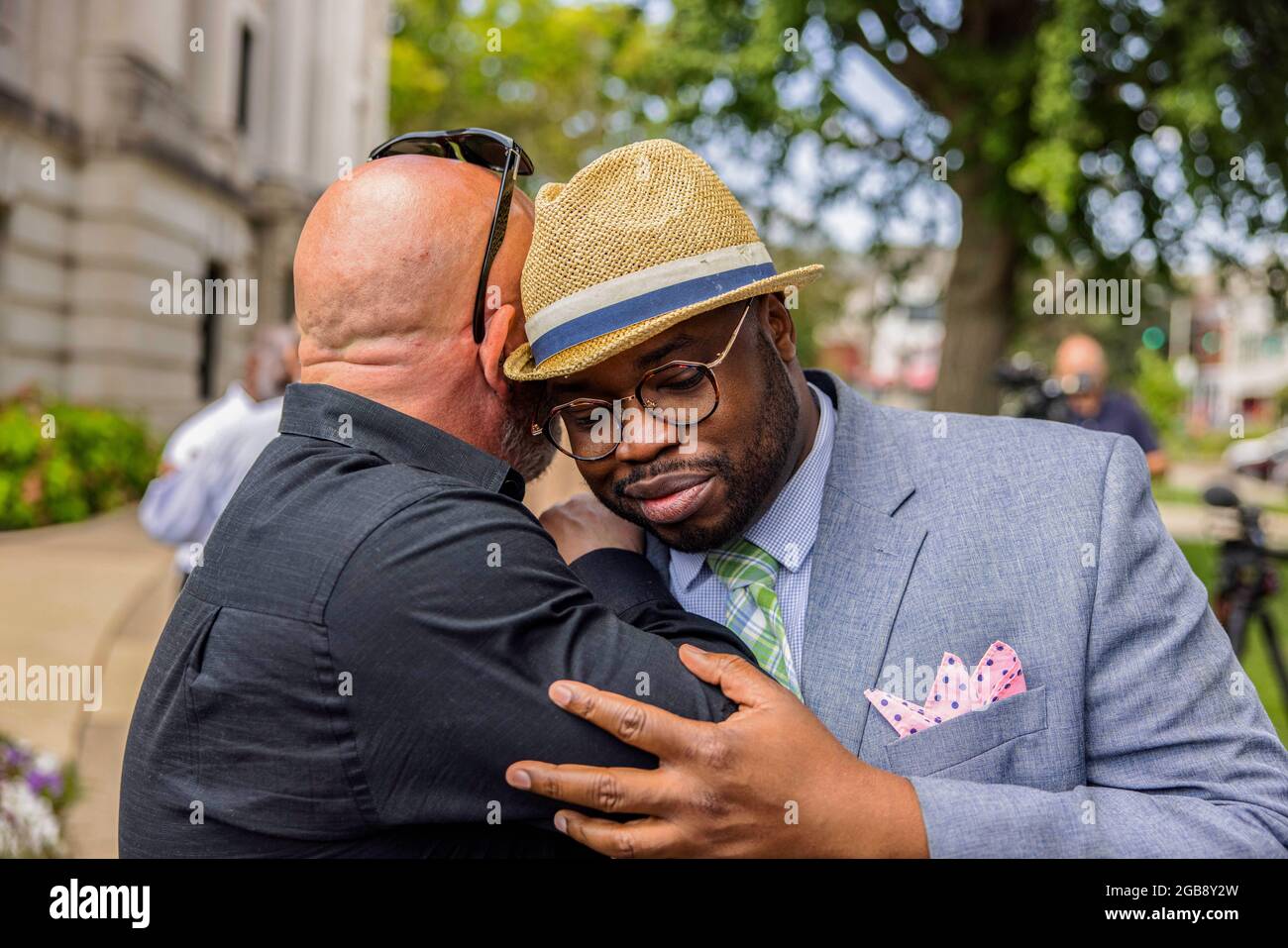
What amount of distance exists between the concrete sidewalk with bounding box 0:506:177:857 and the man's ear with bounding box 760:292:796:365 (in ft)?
11.8

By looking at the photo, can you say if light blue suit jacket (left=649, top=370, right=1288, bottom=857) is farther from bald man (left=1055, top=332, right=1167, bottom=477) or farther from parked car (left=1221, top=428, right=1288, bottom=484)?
parked car (left=1221, top=428, right=1288, bottom=484)

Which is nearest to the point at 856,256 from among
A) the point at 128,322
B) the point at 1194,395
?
the point at 128,322

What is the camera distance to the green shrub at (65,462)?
1207 cm

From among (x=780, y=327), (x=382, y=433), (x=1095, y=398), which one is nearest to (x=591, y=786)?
(x=382, y=433)

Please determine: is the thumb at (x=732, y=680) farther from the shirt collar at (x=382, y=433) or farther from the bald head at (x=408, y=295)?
the bald head at (x=408, y=295)

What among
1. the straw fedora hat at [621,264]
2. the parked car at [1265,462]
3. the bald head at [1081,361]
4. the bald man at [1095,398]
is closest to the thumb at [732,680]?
the straw fedora hat at [621,264]

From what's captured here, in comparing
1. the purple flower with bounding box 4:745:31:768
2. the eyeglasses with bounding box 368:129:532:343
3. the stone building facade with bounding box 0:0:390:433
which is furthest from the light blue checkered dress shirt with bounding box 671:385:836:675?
the stone building facade with bounding box 0:0:390:433

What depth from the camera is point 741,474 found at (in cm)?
223

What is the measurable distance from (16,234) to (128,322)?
2.00 m

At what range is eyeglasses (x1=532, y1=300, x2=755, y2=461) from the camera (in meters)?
2.17

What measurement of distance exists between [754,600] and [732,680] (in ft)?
1.66

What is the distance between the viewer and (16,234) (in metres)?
14.3

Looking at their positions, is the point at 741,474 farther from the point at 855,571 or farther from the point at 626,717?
the point at 626,717

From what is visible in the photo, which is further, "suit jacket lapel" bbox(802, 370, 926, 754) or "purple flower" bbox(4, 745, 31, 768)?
"purple flower" bbox(4, 745, 31, 768)
